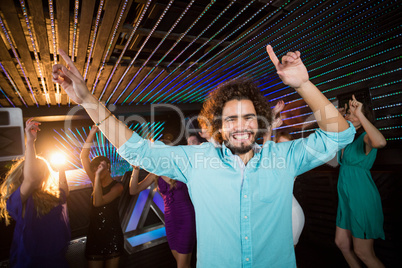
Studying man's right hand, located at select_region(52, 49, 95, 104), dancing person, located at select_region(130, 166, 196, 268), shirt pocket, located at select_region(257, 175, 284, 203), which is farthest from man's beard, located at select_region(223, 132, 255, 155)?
dancing person, located at select_region(130, 166, 196, 268)

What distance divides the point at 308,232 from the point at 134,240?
10.9ft

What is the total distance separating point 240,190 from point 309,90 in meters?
0.71

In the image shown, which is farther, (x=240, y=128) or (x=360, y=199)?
(x=360, y=199)

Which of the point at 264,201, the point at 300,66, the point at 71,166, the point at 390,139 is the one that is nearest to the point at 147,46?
the point at 300,66

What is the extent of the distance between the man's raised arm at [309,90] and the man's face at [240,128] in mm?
391

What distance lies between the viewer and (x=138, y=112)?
22.6 feet

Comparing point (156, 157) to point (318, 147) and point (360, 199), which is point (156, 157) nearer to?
point (318, 147)

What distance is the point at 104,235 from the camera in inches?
102

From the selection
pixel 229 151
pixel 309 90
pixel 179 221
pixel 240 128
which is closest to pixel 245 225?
pixel 229 151

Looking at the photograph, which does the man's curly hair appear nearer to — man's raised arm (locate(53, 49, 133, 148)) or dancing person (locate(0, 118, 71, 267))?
man's raised arm (locate(53, 49, 133, 148))

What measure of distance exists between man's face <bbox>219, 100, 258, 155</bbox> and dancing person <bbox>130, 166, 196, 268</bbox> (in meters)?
1.61

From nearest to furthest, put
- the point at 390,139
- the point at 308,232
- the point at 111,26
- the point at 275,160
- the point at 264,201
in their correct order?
the point at 264,201 < the point at 275,160 < the point at 111,26 < the point at 390,139 < the point at 308,232

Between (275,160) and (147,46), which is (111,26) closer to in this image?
(147,46)

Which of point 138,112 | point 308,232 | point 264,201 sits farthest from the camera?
point 138,112
